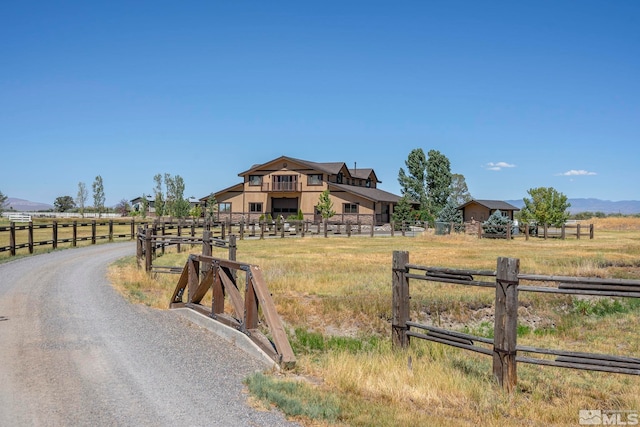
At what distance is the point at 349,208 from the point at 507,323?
58057 mm

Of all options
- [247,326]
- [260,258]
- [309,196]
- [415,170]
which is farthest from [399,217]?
[247,326]

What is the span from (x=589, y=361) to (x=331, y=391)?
3317 mm

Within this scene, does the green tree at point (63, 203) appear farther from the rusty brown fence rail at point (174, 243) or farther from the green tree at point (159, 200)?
the rusty brown fence rail at point (174, 243)

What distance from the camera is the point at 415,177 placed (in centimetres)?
8750

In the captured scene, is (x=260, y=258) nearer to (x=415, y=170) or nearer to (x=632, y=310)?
(x=632, y=310)

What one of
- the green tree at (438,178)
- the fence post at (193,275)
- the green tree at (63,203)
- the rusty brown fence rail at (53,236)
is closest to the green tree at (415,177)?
the green tree at (438,178)

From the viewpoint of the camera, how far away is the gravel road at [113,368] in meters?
6.02

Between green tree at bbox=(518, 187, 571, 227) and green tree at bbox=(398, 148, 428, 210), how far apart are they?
31.8m

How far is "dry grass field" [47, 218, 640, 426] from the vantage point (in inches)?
255

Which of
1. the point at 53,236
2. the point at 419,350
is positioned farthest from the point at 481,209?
the point at 419,350

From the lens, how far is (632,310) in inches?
591

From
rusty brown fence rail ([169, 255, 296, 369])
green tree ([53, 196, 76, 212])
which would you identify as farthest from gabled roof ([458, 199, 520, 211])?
green tree ([53, 196, 76, 212])

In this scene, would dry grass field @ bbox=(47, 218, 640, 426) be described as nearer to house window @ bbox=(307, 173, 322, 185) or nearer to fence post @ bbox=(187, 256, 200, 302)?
fence post @ bbox=(187, 256, 200, 302)

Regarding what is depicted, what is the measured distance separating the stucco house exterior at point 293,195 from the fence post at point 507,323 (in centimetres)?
5646
